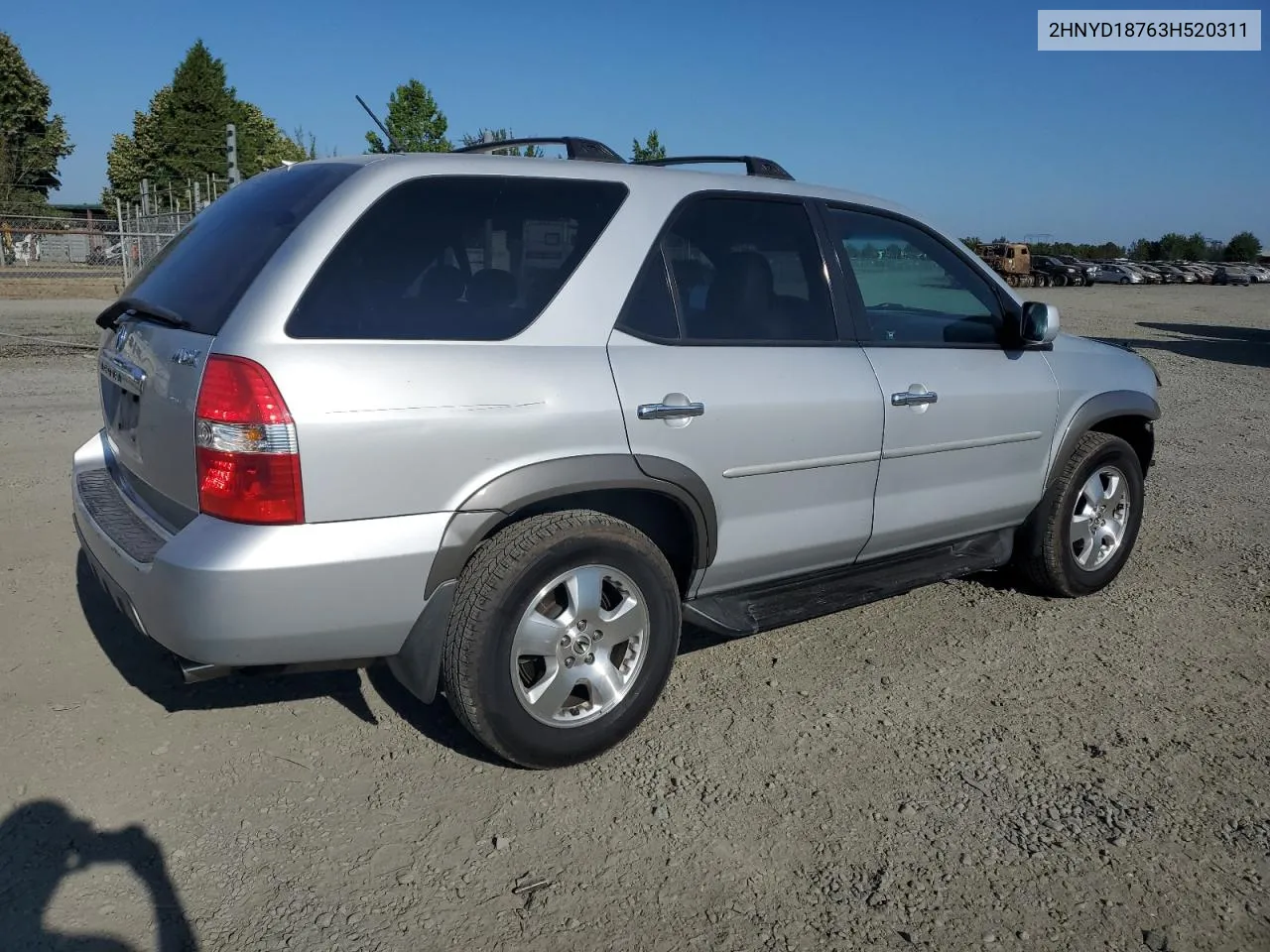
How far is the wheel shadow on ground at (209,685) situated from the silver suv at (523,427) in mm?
619

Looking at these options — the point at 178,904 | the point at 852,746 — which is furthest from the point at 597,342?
the point at 178,904

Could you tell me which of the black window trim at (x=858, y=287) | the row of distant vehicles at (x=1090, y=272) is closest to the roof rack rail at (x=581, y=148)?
the black window trim at (x=858, y=287)

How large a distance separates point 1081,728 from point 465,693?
2.13 meters

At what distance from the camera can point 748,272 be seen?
3.69 meters

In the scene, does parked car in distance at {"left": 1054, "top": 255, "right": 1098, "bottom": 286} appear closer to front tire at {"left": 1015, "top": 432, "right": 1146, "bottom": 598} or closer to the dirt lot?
front tire at {"left": 1015, "top": 432, "right": 1146, "bottom": 598}

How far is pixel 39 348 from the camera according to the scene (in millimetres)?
12922

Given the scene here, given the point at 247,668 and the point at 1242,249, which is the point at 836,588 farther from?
the point at 1242,249

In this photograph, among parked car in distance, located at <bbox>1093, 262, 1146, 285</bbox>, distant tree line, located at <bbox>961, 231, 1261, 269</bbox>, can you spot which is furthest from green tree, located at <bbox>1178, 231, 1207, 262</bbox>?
parked car in distance, located at <bbox>1093, 262, 1146, 285</bbox>

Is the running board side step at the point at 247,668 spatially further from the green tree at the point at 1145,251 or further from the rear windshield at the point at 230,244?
the green tree at the point at 1145,251

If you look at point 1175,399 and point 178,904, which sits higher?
point 1175,399

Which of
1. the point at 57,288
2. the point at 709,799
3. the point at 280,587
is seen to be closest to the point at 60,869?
the point at 280,587

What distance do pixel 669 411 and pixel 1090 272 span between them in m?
59.2

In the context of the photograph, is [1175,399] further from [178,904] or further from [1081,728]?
[178,904]

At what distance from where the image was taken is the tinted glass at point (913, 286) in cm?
405
